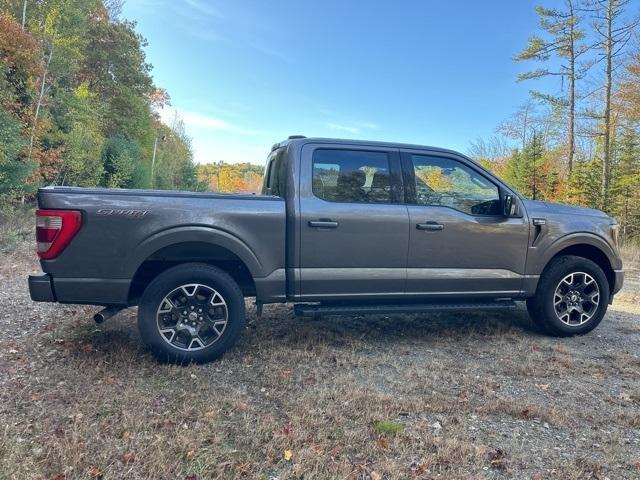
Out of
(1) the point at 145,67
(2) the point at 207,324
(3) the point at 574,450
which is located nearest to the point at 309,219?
(2) the point at 207,324

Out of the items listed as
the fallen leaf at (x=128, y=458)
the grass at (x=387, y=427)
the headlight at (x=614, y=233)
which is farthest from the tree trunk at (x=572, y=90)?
the fallen leaf at (x=128, y=458)

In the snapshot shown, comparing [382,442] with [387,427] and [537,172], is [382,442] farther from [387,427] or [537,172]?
[537,172]

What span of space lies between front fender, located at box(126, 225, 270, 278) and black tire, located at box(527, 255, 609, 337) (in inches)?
119

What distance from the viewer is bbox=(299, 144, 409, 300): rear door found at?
402 centimetres

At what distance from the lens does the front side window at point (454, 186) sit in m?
4.41

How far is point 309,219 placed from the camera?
13.0 feet

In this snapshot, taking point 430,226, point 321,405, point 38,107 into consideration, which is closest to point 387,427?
point 321,405

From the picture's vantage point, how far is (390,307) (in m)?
4.24

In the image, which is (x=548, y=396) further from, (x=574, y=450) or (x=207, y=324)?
(x=207, y=324)

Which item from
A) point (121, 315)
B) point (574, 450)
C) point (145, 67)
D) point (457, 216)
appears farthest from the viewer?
point (145, 67)

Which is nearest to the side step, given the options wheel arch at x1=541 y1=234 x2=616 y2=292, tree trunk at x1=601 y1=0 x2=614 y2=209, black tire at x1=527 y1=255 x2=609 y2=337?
black tire at x1=527 y1=255 x2=609 y2=337

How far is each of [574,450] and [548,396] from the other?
789 mm

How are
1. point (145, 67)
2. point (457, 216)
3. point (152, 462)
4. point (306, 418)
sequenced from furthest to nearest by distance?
point (145, 67)
point (457, 216)
point (306, 418)
point (152, 462)

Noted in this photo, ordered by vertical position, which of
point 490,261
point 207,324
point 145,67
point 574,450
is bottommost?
point 574,450
